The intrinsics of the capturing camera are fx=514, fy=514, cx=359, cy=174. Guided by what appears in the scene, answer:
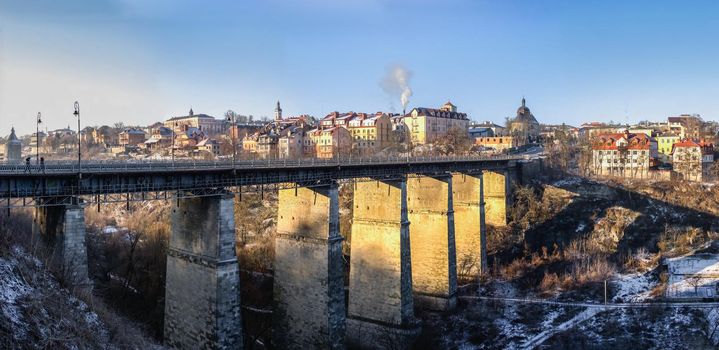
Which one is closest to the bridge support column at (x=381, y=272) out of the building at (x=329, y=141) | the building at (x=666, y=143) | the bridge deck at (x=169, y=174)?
the bridge deck at (x=169, y=174)

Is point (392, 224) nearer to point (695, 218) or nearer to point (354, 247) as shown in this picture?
point (354, 247)

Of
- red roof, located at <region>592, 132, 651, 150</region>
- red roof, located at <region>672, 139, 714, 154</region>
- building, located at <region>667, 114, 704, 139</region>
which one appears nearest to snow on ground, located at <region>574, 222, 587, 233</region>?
red roof, located at <region>592, 132, 651, 150</region>

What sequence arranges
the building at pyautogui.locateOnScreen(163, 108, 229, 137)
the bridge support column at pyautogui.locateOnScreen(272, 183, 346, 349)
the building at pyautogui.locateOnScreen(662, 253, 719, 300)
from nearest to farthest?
the bridge support column at pyautogui.locateOnScreen(272, 183, 346, 349) < the building at pyautogui.locateOnScreen(662, 253, 719, 300) < the building at pyautogui.locateOnScreen(163, 108, 229, 137)

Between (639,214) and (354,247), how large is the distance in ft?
108

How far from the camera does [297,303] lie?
30.6 m

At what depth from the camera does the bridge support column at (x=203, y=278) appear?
24562 mm

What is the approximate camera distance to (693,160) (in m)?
66.1

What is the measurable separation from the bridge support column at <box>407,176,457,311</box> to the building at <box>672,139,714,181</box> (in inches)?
1503

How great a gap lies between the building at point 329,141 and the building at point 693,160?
171ft

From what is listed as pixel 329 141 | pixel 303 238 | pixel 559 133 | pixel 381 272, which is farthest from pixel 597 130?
pixel 303 238

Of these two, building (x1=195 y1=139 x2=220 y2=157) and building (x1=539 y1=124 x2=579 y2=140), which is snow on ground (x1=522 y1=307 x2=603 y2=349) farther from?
building (x1=195 y1=139 x2=220 y2=157)

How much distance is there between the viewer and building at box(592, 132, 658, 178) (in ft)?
225

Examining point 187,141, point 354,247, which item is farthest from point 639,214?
point 187,141

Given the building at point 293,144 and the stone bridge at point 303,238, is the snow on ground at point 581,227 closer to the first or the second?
the stone bridge at point 303,238
